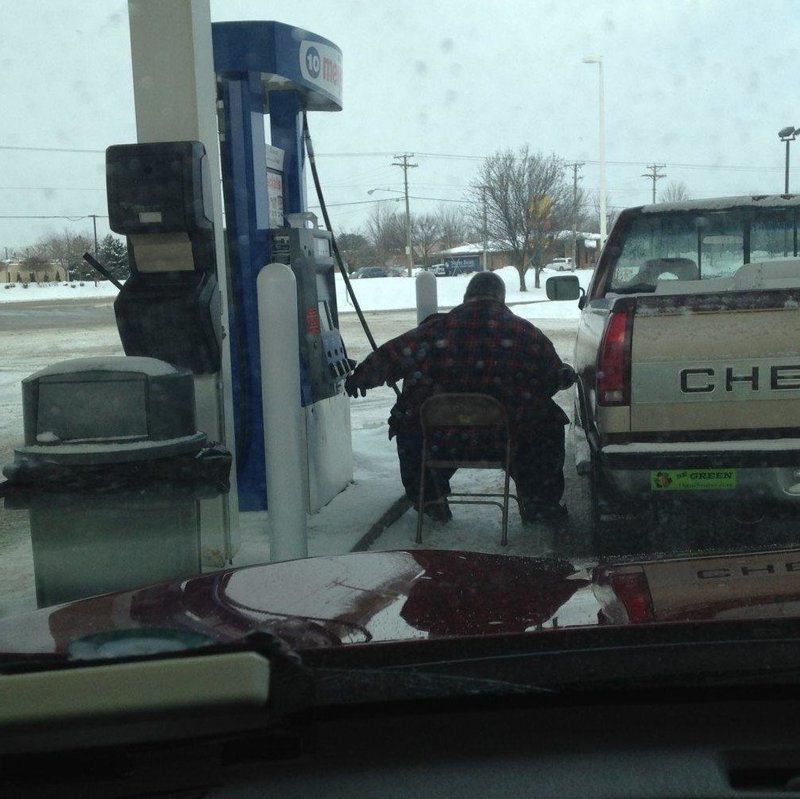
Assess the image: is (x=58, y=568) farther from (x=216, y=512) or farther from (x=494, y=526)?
(x=494, y=526)

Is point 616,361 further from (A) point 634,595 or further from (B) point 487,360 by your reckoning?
(A) point 634,595

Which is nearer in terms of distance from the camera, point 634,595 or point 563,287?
point 634,595

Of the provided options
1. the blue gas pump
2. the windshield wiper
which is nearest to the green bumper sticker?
the blue gas pump

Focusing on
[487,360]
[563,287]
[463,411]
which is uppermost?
[563,287]

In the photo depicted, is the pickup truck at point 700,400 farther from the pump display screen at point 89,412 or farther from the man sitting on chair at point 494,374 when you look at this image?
the pump display screen at point 89,412

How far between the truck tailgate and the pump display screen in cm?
212

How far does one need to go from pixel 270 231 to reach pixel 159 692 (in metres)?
5.23

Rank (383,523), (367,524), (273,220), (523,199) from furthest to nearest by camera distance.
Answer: (523,199)
(273,220)
(383,523)
(367,524)

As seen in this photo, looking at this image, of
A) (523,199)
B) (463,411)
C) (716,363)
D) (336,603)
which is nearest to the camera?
(336,603)

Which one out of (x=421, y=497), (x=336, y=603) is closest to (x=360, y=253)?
(x=421, y=497)

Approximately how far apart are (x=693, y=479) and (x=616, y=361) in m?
0.62

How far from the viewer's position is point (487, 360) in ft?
19.7

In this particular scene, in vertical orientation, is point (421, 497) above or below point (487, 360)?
below

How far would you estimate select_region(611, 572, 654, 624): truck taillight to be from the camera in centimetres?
189
